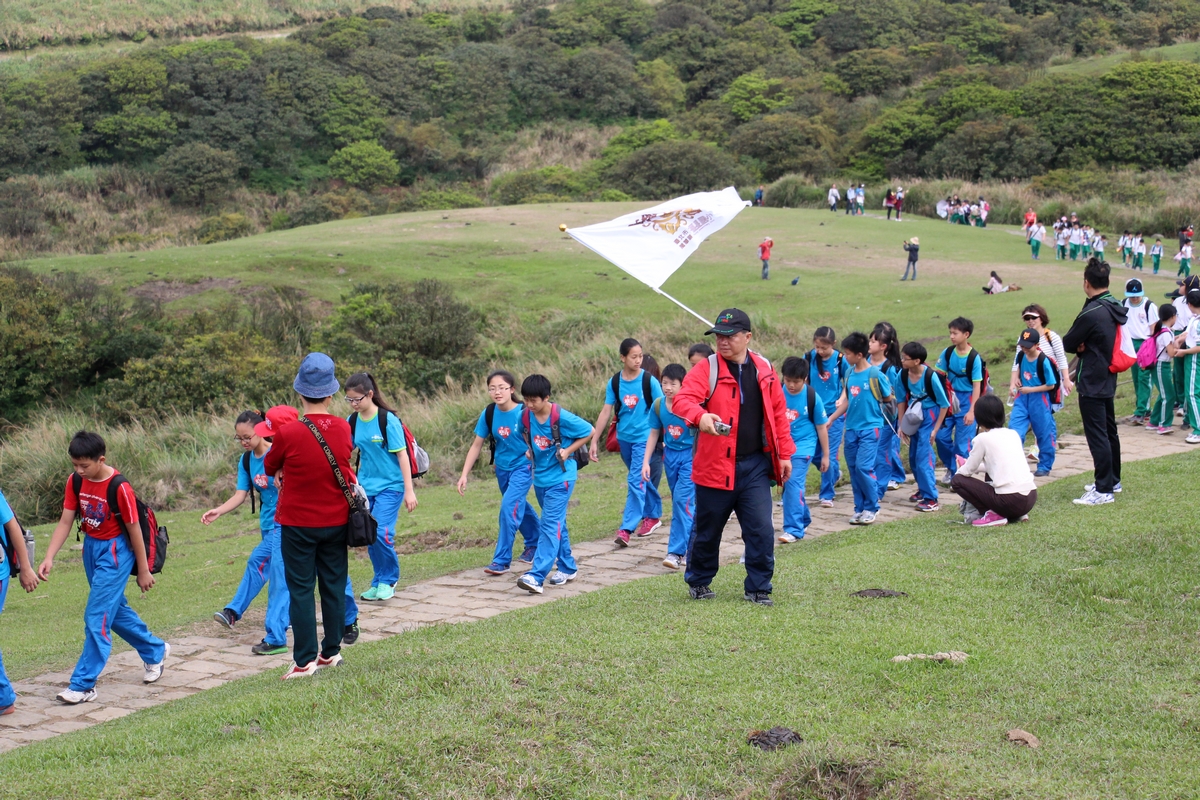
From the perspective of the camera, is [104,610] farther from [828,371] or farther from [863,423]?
[828,371]

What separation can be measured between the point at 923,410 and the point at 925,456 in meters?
0.46

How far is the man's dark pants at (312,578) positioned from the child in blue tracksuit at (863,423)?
5.69 m

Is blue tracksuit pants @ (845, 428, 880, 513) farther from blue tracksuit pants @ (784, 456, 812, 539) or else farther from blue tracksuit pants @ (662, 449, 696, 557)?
blue tracksuit pants @ (662, 449, 696, 557)

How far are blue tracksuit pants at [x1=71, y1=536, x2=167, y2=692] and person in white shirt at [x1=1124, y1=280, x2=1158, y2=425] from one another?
12.0 m

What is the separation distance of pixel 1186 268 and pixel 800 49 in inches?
2005

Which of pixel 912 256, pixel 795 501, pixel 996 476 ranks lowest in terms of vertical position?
pixel 795 501

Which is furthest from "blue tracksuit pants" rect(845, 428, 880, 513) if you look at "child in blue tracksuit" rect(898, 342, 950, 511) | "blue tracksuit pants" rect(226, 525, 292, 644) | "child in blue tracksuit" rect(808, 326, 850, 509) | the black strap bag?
the black strap bag

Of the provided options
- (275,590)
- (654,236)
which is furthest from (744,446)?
(654,236)

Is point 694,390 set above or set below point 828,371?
above

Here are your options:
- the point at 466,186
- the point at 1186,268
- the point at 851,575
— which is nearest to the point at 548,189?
the point at 466,186

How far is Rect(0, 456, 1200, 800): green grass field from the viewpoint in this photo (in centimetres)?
409

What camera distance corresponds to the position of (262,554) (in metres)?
7.62

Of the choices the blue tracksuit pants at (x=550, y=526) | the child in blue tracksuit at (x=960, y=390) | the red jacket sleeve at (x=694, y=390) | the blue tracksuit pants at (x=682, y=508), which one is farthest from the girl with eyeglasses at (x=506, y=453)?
the child in blue tracksuit at (x=960, y=390)

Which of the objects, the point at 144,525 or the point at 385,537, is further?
the point at 385,537
